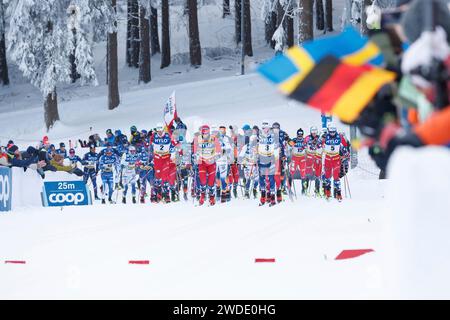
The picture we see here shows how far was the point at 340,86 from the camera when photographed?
425cm

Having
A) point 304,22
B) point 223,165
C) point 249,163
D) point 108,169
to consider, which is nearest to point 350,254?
point 223,165

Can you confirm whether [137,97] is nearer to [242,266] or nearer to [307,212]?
[307,212]

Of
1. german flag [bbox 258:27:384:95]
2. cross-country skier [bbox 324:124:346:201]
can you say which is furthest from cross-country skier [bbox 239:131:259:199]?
german flag [bbox 258:27:384:95]

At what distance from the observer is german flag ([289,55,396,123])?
13.9ft

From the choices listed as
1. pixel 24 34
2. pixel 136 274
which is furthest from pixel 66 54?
pixel 136 274

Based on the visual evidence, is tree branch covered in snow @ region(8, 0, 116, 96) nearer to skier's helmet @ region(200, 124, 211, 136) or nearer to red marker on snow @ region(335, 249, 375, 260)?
skier's helmet @ region(200, 124, 211, 136)

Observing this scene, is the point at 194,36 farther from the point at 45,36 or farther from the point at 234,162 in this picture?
the point at 234,162

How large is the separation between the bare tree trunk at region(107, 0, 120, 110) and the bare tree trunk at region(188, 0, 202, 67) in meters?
5.92

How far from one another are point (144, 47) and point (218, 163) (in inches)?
870

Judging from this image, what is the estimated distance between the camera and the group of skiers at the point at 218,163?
65.3 ft

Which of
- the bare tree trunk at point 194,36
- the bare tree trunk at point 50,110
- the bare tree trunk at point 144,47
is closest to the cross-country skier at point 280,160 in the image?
the bare tree trunk at point 50,110

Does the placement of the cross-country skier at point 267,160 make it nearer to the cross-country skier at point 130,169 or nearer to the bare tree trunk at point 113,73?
the cross-country skier at point 130,169

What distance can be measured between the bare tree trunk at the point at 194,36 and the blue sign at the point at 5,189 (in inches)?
950
